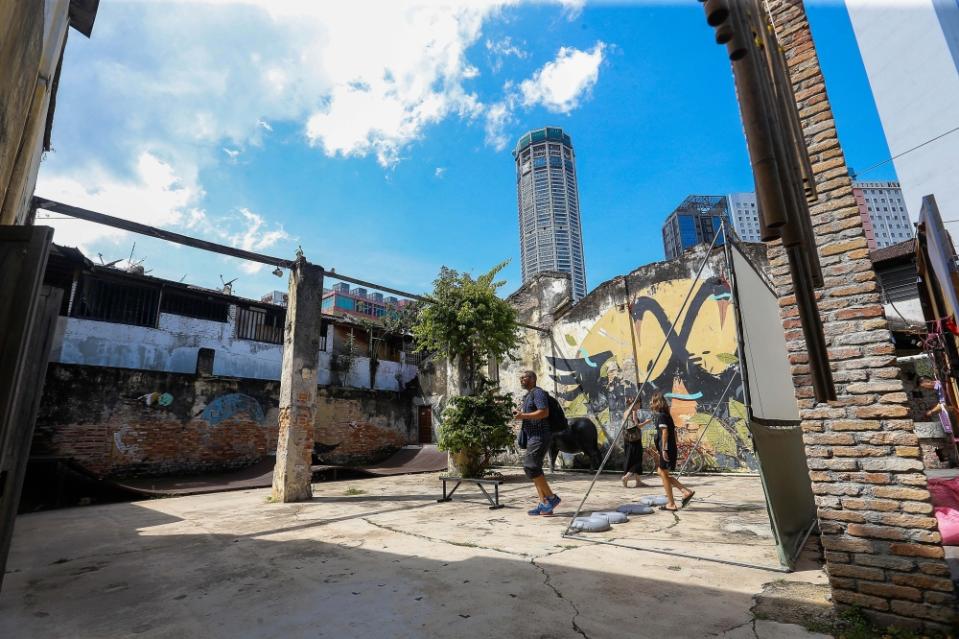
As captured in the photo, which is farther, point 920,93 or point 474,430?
point 920,93

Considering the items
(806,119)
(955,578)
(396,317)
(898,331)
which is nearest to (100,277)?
(396,317)

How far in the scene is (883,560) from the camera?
7.39 feet

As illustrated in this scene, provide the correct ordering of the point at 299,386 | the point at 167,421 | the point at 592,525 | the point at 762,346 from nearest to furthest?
the point at 762,346, the point at 592,525, the point at 299,386, the point at 167,421

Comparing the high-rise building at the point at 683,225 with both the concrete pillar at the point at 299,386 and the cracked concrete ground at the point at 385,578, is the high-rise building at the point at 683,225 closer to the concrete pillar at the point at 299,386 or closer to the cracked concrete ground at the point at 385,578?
the concrete pillar at the point at 299,386

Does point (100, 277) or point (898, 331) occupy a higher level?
point (100, 277)

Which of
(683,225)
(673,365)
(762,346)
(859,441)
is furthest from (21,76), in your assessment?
(683,225)

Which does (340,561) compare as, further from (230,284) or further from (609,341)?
(230,284)

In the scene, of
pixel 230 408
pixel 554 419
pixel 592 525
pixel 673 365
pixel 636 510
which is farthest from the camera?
pixel 230 408

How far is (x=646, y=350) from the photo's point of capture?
10922 mm

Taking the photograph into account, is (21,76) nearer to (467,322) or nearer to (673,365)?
(467,322)

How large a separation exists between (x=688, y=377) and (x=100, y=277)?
15.9 metres

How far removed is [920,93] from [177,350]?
1097 inches

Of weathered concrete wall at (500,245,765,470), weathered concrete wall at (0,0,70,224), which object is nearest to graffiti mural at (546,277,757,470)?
weathered concrete wall at (500,245,765,470)

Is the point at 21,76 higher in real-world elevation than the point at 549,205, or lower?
lower
